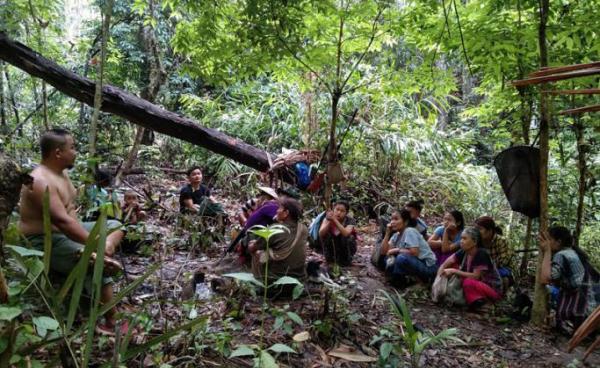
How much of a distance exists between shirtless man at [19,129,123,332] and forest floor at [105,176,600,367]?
551mm

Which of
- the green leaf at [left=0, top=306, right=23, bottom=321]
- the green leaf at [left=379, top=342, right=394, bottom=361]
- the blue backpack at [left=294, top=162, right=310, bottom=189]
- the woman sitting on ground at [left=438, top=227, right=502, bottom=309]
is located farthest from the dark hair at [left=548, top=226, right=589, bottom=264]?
the green leaf at [left=0, top=306, right=23, bottom=321]

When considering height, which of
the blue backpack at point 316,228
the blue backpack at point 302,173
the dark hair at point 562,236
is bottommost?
the blue backpack at point 316,228

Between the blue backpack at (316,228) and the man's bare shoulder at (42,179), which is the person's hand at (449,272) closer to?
the blue backpack at (316,228)

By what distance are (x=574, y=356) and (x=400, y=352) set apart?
168 centimetres

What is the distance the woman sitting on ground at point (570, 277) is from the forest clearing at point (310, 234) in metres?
0.01

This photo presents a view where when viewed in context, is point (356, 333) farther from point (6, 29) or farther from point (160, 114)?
point (6, 29)

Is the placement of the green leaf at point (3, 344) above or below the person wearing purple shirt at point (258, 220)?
below

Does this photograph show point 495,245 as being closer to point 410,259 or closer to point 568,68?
point 410,259

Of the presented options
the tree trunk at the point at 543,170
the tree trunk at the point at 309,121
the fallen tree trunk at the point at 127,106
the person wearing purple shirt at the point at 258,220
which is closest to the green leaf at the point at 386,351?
the tree trunk at the point at 543,170

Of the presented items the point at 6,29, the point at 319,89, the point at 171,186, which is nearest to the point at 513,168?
the point at 319,89

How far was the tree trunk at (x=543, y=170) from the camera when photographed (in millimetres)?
3357

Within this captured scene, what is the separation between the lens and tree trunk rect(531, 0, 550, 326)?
3.36 m

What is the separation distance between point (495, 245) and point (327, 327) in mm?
2505

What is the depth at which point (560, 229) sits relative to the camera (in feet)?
12.1
